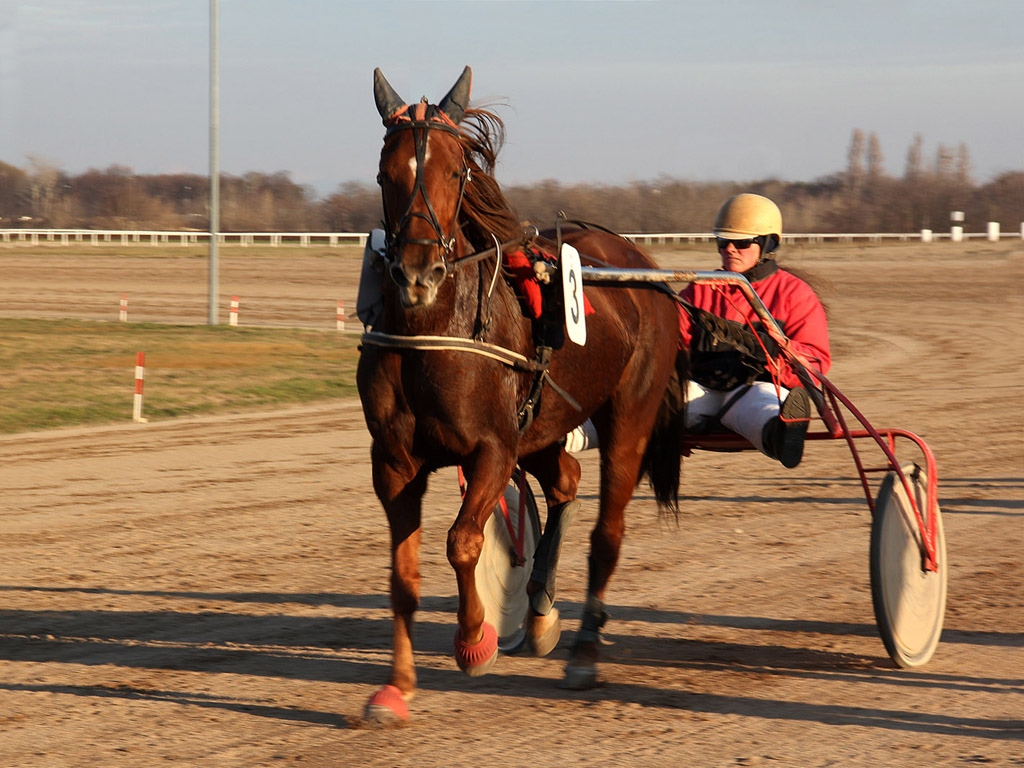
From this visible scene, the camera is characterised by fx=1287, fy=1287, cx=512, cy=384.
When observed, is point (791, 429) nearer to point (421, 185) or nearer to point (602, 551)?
point (602, 551)

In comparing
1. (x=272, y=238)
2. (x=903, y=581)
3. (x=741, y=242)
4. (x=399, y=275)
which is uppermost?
(x=272, y=238)

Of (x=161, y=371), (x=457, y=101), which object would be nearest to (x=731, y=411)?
(x=457, y=101)

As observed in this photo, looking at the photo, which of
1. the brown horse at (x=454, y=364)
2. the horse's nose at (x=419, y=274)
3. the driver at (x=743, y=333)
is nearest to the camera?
the horse's nose at (x=419, y=274)

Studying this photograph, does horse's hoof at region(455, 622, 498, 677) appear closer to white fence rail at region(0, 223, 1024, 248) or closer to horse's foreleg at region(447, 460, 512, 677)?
horse's foreleg at region(447, 460, 512, 677)

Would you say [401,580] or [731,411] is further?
[731,411]

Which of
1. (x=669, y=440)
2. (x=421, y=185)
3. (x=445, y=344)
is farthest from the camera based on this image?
(x=669, y=440)

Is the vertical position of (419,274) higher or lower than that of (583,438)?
higher

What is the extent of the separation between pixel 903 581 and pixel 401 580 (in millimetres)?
2011

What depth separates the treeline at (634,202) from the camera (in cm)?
6112

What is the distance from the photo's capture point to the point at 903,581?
4980 mm

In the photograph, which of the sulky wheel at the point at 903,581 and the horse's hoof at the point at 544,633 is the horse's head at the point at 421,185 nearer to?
the horse's hoof at the point at 544,633

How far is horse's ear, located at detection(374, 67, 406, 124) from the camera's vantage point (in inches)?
160

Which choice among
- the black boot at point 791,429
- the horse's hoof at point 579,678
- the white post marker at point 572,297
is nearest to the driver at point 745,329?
the black boot at point 791,429

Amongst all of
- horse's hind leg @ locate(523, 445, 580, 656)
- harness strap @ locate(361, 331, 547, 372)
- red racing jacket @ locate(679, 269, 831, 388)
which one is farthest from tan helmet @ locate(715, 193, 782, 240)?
harness strap @ locate(361, 331, 547, 372)
